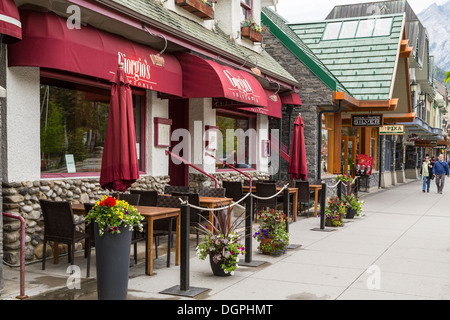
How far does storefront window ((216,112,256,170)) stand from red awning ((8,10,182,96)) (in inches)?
158

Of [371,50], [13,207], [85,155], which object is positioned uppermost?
[371,50]

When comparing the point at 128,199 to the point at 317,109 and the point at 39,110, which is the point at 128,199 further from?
the point at 317,109

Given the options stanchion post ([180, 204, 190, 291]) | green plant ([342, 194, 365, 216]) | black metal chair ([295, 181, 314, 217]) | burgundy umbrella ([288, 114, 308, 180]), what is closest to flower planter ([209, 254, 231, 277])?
stanchion post ([180, 204, 190, 291])

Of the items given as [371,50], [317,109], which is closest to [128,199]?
[317,109]

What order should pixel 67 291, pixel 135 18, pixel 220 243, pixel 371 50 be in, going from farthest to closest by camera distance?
pixel 371 50 → pixel 135 18 → pixel 220 243 → pixel 67 291

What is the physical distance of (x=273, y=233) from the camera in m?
8.22

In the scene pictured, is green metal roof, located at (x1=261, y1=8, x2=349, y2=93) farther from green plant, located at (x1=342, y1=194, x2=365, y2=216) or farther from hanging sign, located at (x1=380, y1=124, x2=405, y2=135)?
hanging sign, located at (x1=380, y1=124, x2=405, y2=135)

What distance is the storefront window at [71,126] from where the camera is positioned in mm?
8008

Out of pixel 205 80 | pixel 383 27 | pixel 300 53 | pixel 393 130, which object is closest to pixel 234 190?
pixel 205 80

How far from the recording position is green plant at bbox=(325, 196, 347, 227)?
464 inches

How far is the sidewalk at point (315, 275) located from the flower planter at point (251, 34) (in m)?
6.25

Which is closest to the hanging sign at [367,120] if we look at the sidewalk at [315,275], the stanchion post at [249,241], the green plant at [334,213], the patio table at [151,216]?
the green plant at [334,213]
